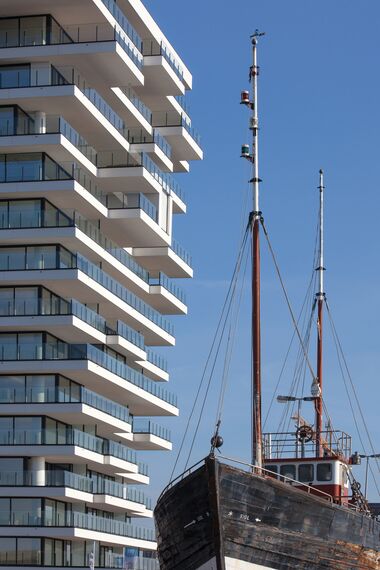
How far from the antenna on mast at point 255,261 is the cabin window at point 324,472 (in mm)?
3975

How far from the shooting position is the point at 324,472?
5212cm

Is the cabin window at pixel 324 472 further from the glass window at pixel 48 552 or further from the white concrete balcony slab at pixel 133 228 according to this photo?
the white concrete balcony slab at pixel 133 228

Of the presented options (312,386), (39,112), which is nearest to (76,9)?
(39,112)

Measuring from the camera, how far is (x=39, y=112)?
74438mm

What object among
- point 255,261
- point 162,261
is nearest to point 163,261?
point 162,261

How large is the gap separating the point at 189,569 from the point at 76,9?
128 feet

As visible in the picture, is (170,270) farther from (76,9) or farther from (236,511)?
(236,511)

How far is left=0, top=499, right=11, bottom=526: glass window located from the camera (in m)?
70.8

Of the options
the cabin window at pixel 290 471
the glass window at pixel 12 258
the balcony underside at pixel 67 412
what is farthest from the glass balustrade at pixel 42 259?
the cabin window at pixel 290 471

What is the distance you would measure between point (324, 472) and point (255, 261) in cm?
864

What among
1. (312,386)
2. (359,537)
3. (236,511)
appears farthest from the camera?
(312,386)

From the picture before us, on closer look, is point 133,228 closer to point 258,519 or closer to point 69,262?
point 69,262

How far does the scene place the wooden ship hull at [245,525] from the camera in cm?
Result: 4269

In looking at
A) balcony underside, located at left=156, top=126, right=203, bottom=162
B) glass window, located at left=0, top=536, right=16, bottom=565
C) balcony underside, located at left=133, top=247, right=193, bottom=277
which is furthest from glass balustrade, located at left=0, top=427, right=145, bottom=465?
balcony underside, located at left=156, top=126, right=203, bottom=162
